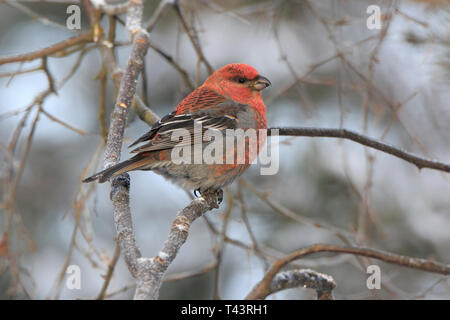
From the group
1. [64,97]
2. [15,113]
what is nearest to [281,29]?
[64,97]

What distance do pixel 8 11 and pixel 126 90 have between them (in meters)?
4.88

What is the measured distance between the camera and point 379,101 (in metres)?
4.17

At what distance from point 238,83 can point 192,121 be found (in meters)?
0.52

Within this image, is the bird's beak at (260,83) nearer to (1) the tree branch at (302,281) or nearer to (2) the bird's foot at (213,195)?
(2) the bird's foot at (213,195)

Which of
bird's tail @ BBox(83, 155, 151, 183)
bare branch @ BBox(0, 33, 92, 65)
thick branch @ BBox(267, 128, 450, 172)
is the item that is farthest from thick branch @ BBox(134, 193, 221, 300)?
bare branch @ BBox(0, 33, 92, 65)

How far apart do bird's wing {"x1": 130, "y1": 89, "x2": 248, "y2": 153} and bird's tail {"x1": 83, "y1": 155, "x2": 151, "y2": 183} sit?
0.23 feet

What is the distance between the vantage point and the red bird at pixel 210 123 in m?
3.21

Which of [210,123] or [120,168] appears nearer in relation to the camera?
[120,168]

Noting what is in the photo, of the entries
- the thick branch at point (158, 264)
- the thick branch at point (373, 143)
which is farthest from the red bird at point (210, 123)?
the thick branch at point (158, 264)

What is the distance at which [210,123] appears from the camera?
3.48m

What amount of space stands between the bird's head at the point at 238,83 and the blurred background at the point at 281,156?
276 millimetres

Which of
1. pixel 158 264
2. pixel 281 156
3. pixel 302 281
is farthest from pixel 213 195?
pixel 281 156

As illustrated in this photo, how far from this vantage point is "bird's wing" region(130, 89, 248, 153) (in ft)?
10.5

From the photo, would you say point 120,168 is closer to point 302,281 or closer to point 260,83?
point 302,281
